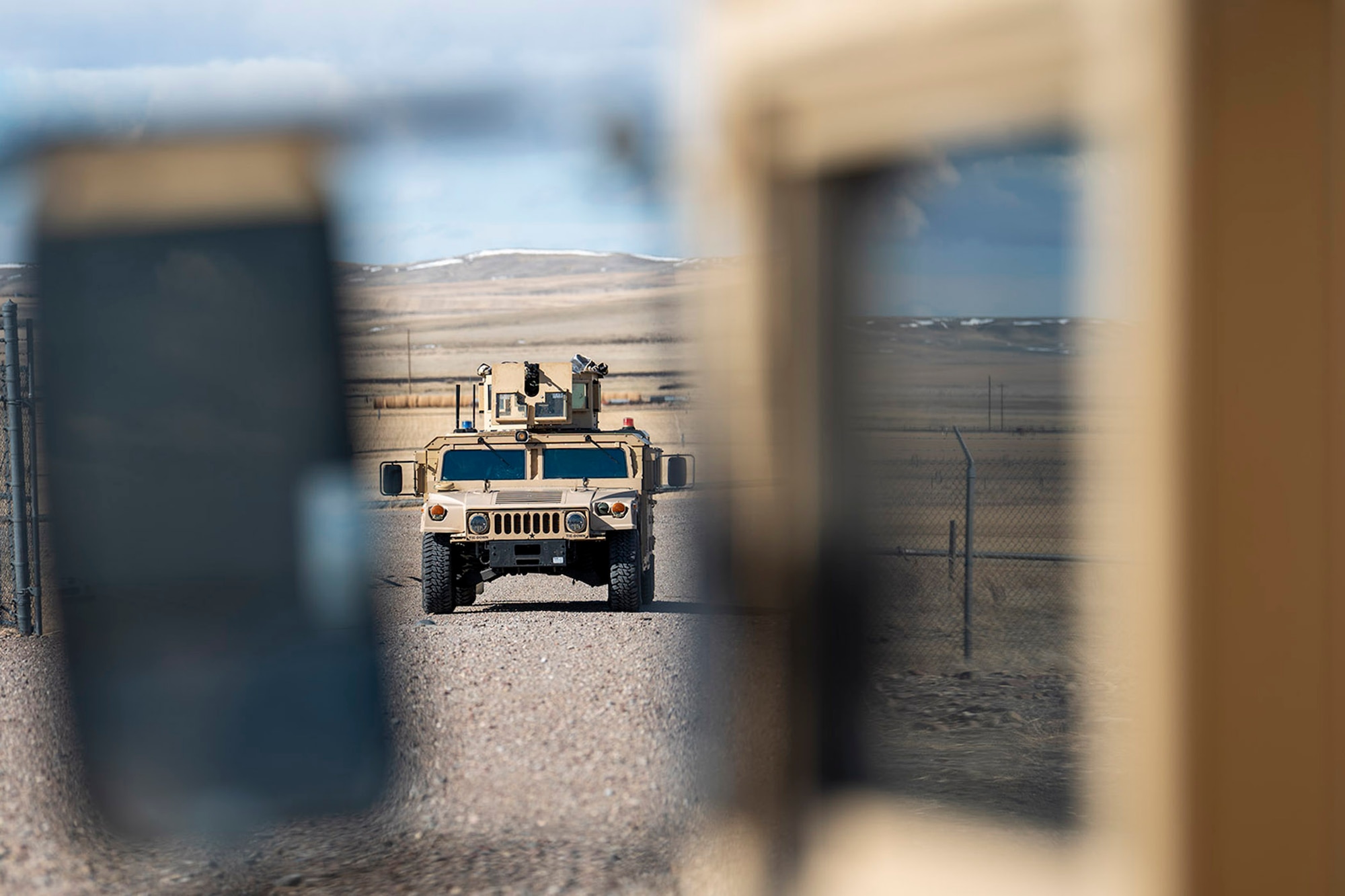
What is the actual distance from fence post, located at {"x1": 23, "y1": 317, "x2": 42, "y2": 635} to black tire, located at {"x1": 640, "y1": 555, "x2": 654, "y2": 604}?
3.61m

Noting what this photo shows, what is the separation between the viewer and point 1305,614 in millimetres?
1308

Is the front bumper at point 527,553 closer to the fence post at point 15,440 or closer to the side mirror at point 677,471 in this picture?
the side mirror at point 677,471

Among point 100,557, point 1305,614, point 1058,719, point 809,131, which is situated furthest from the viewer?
point 100,557

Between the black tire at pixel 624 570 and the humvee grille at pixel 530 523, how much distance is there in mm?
388

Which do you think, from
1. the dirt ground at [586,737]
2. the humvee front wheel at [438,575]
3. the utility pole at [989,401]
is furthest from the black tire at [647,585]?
the utility pole at [989,401]

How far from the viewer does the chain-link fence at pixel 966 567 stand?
78.9 inches

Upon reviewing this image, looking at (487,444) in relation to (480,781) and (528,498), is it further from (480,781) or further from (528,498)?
(480,781)

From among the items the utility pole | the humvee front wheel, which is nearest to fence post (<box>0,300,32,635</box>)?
the humvee front wheel

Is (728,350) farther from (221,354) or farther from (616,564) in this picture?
(221,354)

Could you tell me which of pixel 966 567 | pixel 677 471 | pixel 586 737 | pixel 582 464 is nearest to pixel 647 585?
pixel 582 464

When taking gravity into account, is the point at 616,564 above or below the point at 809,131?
below

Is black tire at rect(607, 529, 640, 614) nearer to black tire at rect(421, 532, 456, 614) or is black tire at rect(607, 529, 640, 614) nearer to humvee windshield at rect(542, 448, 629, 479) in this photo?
humvee windshield at rect(542, 448, 629, 479)

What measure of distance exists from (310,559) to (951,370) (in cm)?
947

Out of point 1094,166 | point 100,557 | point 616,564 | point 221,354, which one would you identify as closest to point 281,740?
point 616,564
